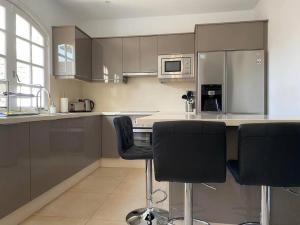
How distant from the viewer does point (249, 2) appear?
12.7 feet

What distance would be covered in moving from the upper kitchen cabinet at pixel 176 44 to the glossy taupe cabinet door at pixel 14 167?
2651mm

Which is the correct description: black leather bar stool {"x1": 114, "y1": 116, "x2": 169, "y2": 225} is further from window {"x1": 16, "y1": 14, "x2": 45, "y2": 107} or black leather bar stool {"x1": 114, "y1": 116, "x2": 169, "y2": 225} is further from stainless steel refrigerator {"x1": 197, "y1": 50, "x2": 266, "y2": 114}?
stainless steel refrigerator {"x1": 197, "y1": 50, "x2": 266, "y2": 114}

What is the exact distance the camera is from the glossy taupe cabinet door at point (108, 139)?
4066mm

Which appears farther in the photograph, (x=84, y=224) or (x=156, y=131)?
(x=84, y=224)

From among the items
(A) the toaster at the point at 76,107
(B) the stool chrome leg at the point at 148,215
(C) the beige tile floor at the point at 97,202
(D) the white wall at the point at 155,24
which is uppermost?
(D) the white wall at the point at 155,24

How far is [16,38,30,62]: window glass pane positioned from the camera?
10.0ft

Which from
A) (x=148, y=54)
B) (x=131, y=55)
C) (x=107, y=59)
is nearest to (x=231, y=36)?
(x=148, y=54)

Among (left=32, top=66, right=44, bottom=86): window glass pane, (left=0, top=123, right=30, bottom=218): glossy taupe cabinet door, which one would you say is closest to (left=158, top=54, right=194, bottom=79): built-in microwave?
(left=32, top=66, right=44, bottom=86): window glass pane

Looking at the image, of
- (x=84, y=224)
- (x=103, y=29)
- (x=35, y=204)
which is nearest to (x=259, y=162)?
(x=84, y=224)

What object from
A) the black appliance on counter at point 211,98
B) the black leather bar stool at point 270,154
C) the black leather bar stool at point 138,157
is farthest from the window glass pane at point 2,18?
the black leather bar stool at point 270,154

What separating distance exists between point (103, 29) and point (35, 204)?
3.29 meters

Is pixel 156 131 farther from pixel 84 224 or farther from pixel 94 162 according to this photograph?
pixel 94 162

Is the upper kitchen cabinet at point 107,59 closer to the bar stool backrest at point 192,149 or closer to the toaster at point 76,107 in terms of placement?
the toaster at point 76,107

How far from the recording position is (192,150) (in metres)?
1.41
